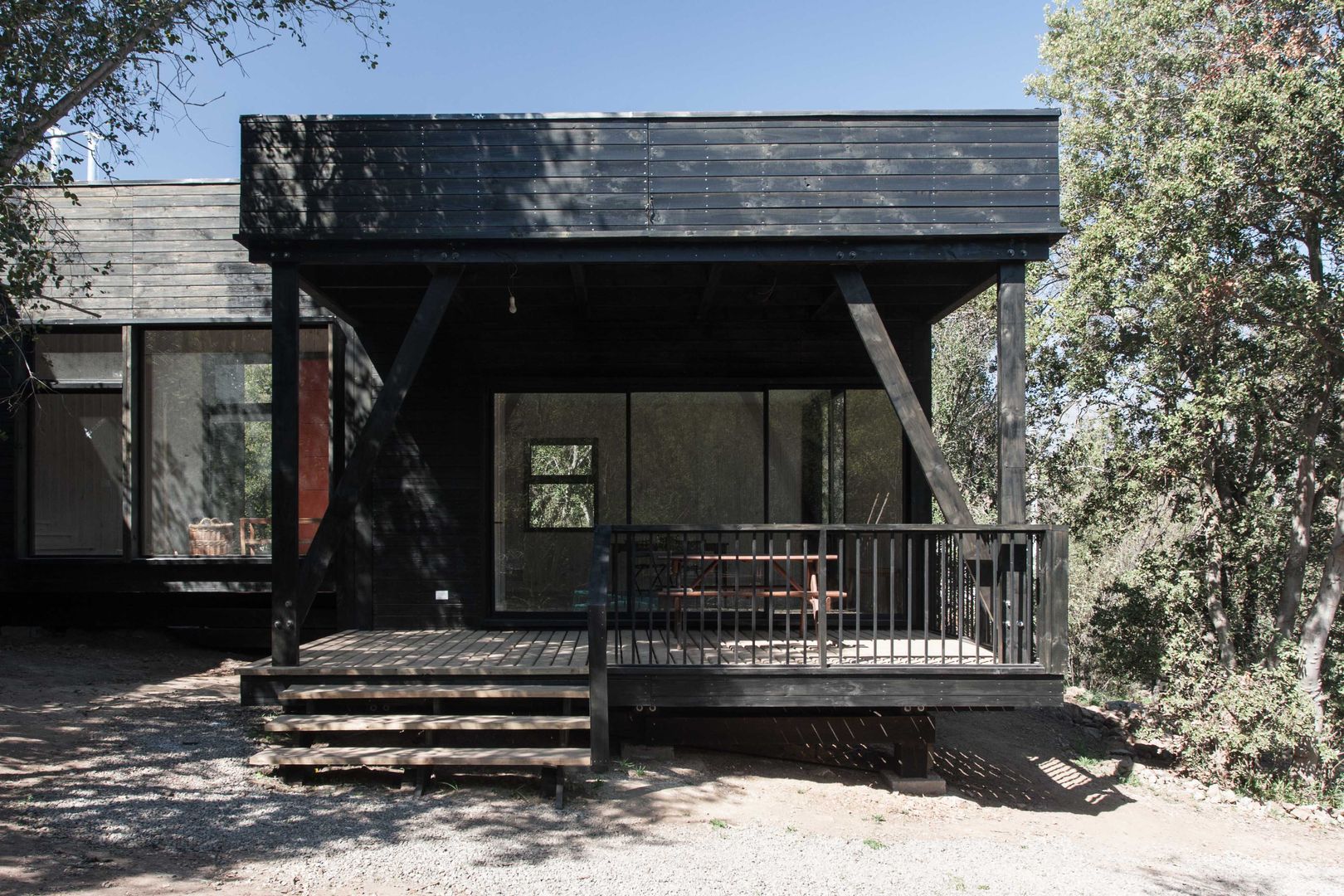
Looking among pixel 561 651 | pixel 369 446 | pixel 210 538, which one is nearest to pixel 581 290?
pixel 369 446

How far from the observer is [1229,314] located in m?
9.31

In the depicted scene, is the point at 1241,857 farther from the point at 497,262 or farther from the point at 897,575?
the point at 497,262

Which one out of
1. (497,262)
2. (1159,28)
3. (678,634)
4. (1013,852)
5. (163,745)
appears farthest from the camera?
(1159,28)

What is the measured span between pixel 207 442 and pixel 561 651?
4.22 meters

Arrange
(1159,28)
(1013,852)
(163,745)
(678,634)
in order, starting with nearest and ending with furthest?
(1013,852) → (163,745) → (678,634) → (1159,28)

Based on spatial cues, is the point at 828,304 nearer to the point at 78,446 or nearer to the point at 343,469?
the point at 343,469

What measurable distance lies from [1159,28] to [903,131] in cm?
707

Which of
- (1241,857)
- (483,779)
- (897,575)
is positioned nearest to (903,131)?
(897,575)

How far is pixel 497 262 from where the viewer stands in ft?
20.1

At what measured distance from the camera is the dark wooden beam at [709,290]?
658 cm

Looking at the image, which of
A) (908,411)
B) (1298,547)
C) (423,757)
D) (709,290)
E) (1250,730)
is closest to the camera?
(423,757)

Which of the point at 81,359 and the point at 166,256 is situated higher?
the point at 166,256

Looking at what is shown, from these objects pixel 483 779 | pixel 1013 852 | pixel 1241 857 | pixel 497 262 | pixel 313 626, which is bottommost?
pixel 1241 857

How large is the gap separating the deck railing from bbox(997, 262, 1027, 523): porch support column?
1.24 feet
